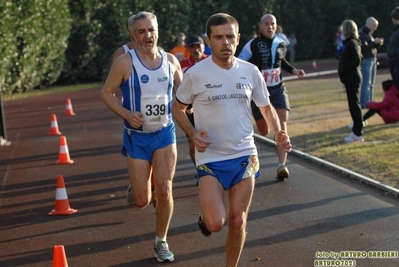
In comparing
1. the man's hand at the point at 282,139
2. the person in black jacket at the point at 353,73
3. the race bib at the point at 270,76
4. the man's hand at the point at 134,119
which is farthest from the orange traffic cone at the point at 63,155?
the man's hand at the point at 282,139

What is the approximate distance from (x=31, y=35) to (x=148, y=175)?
2292 cm

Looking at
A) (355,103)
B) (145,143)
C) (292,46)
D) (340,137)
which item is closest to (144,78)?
(145,143)

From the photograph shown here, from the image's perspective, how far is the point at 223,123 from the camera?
6457 millimetres

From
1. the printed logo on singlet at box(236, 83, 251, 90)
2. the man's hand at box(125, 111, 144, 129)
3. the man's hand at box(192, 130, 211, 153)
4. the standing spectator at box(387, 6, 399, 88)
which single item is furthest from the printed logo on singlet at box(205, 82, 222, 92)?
the standing spectator at box(387, 6, 399, 88)

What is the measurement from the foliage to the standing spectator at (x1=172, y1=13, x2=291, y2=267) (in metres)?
22.0

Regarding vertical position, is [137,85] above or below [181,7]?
above

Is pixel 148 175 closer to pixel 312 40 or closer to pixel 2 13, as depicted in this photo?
pixel 2 13

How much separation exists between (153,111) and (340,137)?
7618 mm

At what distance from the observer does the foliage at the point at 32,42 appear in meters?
28.0

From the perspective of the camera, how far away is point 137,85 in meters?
7.61

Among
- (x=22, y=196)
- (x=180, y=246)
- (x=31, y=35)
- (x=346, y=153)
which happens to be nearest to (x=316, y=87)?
(x=31, y=35)

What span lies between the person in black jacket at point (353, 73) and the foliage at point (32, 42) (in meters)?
16.2

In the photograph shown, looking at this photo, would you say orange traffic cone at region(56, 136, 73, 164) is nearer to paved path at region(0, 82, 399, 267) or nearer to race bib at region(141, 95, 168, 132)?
paved path at region(0, 82, 399, 267)

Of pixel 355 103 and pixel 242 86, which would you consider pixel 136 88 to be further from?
pixel 355 103
